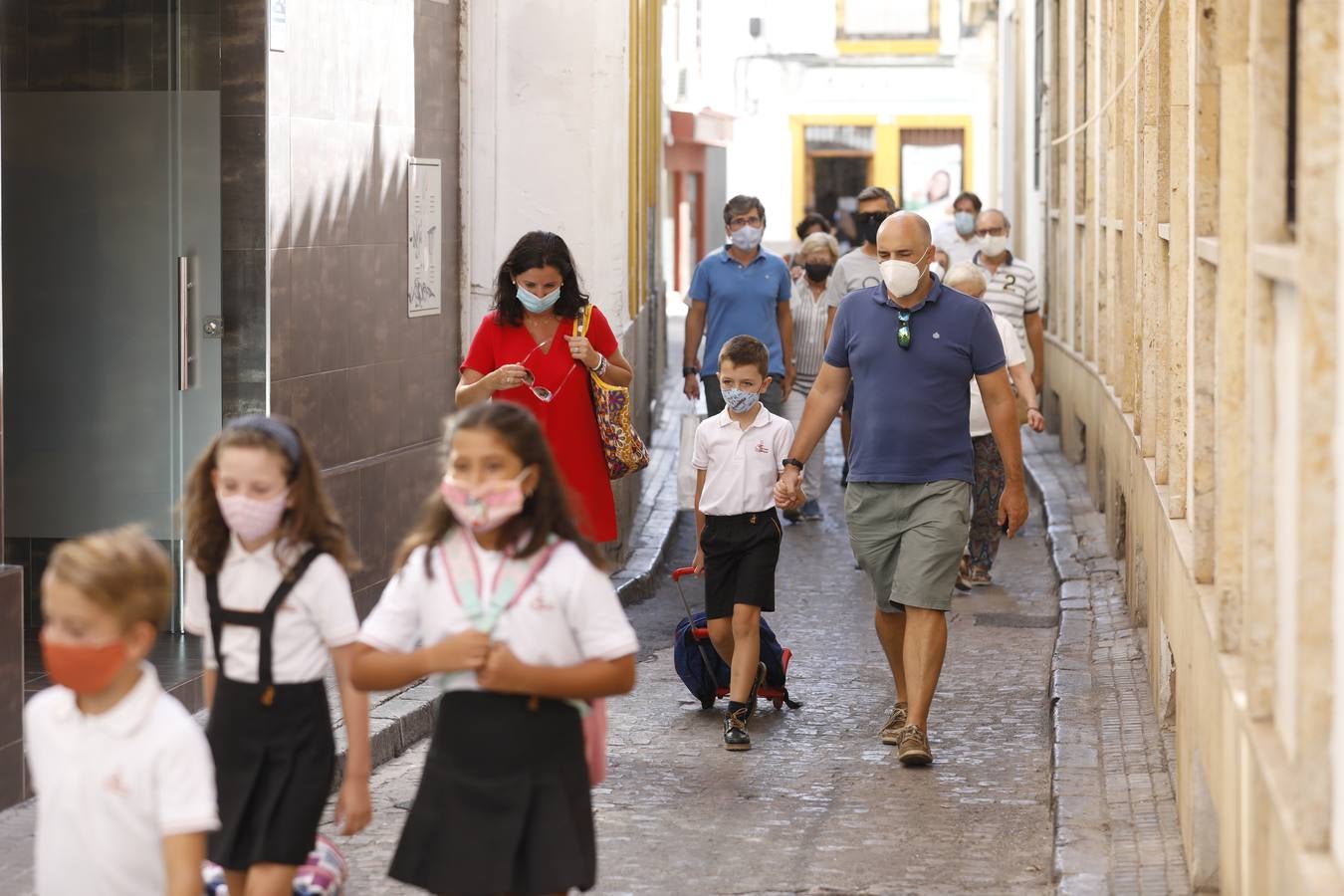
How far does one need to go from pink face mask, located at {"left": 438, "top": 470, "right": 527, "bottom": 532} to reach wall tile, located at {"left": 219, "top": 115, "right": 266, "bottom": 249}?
14.9ft

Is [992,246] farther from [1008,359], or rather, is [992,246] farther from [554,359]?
[554,359]

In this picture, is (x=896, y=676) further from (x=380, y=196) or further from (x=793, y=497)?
(x=380, y=196)

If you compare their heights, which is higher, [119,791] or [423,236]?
[423,236]

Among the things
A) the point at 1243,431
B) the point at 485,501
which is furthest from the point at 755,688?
the point at 485,501

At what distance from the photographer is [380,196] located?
9633mm

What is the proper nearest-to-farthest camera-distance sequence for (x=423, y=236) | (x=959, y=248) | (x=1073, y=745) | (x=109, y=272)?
(x=1073, y=745), (x=109, y=272), (x=423, y=236), (x=959, y=248)

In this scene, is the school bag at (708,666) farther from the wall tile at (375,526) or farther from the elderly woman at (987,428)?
the elderly woman at (987,428)

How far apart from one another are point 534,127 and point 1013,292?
3598 millimetres

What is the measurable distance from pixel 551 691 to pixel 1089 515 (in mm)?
9927

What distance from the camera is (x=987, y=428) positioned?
11008 millimetres

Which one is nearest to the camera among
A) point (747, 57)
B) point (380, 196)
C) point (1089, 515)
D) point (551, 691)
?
point (551, 691)

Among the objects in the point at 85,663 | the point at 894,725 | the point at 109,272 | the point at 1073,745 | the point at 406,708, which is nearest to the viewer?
the point at 85,663

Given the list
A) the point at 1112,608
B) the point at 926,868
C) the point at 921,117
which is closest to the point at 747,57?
the point at 921,117

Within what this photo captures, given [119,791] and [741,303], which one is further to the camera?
[741,303]
